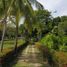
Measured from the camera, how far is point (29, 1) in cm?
2680

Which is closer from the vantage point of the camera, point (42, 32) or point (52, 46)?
point (52, 46)

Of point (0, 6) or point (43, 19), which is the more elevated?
point (43, 19)

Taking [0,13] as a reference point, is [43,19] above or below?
above

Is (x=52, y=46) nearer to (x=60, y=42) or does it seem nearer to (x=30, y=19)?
(x=60, y=42)

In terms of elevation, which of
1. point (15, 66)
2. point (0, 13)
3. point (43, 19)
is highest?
point (43, 19)

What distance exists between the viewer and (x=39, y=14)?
83.3 meters

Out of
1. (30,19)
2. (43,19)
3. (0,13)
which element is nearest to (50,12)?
(43,19)

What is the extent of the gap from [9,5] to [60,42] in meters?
6.85

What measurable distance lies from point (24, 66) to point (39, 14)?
64.4 metres

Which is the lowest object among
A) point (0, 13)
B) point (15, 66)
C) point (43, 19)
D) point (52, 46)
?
point (15, 66)

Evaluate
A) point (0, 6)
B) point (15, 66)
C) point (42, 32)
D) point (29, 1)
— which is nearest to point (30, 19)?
point (29, 1)

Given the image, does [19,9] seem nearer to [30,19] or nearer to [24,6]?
[24,6]

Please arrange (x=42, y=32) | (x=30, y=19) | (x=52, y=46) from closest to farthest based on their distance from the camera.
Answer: (x=52, y=46) → (x=30, y=19) → (x=42, y=32)

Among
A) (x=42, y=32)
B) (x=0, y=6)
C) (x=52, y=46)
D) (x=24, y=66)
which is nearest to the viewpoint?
(x=24, y=66)
